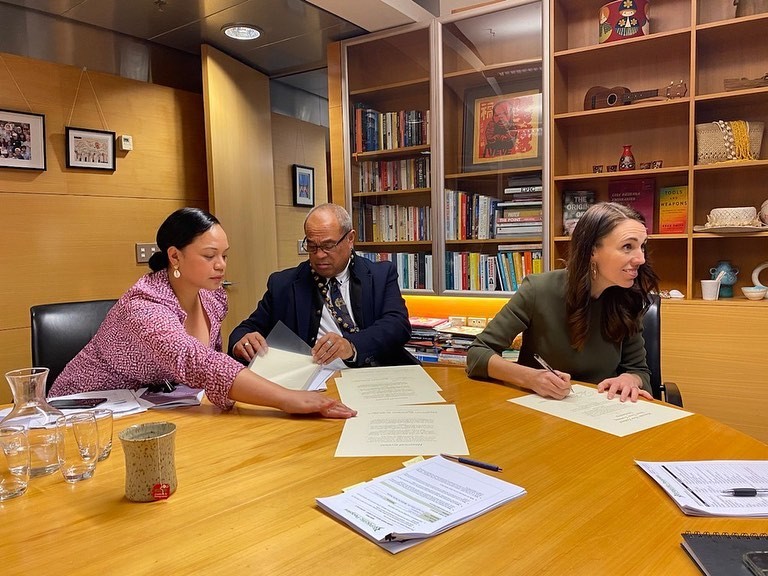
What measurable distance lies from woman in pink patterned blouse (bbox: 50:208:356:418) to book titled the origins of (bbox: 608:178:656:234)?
86.8 inches

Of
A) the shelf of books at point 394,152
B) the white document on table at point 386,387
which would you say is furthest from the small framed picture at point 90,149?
the white document on table at point 386,387

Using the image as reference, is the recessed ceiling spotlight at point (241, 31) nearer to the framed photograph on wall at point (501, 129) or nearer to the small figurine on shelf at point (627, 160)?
the framed photograph on wall at point (501, 129)

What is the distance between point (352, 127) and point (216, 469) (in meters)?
2.80

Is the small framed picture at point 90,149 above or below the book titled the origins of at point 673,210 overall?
above

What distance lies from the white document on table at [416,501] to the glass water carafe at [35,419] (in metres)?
0.57

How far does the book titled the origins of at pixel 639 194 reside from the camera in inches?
116

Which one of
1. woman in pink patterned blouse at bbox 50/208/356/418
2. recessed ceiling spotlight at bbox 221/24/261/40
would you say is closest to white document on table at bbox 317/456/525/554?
woman in pink patterned blouse at bbox 50/208/356/418

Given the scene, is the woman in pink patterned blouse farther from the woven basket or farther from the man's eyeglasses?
the woven basket

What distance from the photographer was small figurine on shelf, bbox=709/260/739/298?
2746 millimetres

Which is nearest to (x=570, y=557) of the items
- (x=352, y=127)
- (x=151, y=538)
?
(x=151, y=538)

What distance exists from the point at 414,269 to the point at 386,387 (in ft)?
6.08

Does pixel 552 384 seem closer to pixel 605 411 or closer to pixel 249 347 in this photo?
pixel 605 411

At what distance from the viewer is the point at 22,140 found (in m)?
2.86

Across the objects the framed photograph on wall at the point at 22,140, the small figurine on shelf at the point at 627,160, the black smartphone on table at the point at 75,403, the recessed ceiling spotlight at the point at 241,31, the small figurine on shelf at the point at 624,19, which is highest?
the recessed ceiling spotlight at the point at 241,31
